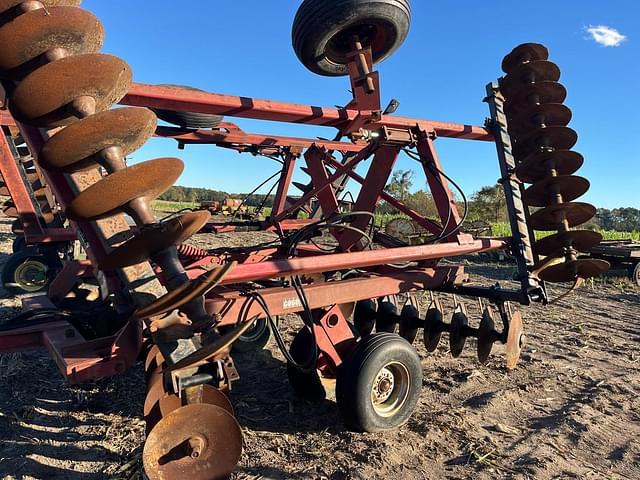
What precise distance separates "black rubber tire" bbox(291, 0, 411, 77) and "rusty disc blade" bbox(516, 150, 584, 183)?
1504 millimetres

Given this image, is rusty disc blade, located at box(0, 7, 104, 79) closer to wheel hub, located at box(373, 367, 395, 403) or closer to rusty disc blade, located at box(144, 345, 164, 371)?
rusty disc blade, located at box(144, 345, 164, 371)

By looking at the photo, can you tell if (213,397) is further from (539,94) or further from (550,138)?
(539,94)

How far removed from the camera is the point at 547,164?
12.8ft

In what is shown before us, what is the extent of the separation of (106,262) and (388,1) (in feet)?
8.67

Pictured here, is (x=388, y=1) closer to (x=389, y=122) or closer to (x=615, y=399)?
(x=389, y=122)

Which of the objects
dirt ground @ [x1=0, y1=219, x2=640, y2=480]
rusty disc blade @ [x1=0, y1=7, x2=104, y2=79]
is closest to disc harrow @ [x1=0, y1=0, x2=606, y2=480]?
rusty disc blade @ [x1=0, y1=7, x2=104, y2=79]

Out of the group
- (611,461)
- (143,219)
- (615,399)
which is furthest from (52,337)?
(615,399)

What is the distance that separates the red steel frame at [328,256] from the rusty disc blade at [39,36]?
0.40 meters

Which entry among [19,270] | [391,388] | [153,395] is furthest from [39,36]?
[19,270]

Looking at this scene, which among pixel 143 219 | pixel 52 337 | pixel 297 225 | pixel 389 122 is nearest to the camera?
pixel 143 219

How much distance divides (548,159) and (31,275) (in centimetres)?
708

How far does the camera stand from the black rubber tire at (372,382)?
2766mm

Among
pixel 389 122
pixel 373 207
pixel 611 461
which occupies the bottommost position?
pixel 611 461

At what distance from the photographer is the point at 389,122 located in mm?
3432
